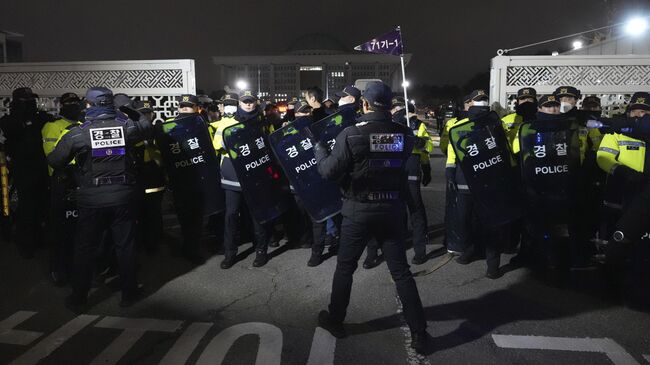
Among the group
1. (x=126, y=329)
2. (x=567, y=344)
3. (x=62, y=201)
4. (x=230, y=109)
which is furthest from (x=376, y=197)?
(x=62, y=201)

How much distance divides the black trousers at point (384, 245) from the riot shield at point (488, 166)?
4.92 feet

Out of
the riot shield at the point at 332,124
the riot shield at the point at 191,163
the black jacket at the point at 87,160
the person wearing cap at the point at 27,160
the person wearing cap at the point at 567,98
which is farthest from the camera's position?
the person wearing cap at the point at 27,160

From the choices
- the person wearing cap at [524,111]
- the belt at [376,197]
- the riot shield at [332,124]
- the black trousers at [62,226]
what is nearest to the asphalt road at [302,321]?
the black trousers at [62,226]

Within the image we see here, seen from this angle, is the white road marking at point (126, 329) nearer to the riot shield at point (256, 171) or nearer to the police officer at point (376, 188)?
the police officer at point (376, 188)

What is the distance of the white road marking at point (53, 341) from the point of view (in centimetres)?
327

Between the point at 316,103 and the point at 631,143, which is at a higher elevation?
the point at 316,103

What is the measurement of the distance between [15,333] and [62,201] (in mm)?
1373

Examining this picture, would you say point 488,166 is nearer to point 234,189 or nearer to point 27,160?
point 234,189

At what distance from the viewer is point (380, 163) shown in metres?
3.34

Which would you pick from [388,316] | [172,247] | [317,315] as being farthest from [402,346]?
[172,247]

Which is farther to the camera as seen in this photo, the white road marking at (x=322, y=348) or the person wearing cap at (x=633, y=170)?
the person wearing cap at (x=633, y=170)

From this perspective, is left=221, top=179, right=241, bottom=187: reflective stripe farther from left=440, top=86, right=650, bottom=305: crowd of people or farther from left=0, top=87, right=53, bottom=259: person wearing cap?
left=440, top=86, right=650, bottom=305: crowd of people

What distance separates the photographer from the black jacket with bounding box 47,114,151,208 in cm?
396

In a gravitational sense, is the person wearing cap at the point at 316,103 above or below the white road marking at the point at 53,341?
above
